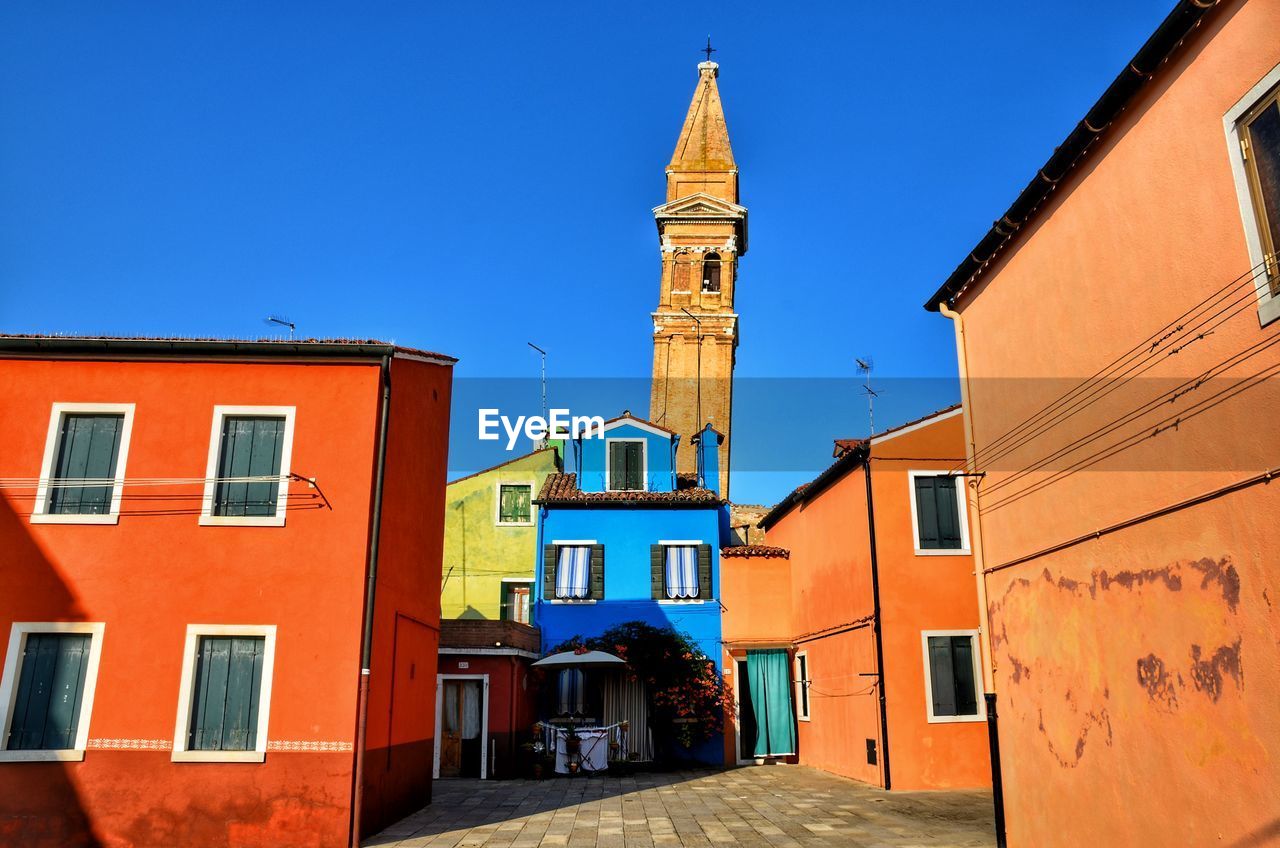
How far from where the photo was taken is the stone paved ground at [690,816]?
1077 centimetres

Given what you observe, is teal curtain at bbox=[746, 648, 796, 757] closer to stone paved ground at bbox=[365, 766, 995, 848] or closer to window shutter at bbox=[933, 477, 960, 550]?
stone paved ground at bbox=[365, 766, 995, 848]

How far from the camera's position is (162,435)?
1175cm

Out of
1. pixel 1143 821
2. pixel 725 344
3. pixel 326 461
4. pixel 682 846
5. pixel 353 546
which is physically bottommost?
pixel 682 846

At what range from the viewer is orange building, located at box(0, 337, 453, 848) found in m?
10.5

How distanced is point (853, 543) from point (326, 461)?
9.98 m

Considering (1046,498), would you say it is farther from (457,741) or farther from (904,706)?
(457,741)

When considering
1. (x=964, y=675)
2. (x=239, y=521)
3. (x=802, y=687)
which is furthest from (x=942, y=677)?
(x=239, y=521)

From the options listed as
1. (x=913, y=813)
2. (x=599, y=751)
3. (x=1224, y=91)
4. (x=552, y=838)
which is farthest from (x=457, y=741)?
(x=1224, y=91)

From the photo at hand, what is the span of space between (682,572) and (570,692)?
377 cm

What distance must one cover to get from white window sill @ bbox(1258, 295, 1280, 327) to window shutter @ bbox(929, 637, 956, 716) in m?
11.3

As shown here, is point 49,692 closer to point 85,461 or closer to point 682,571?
point 85,461

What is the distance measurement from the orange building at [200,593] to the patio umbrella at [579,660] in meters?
6.44

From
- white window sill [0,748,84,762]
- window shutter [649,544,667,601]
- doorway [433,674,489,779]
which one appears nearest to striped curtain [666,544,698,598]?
window shutter [649,544,667,601]

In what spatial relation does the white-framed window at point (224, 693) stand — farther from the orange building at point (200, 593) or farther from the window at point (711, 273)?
the window at point (711, 273)
